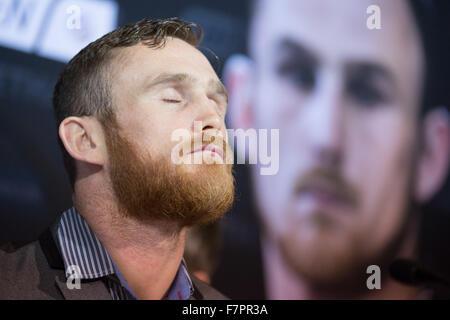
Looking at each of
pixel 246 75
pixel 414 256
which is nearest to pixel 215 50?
pixel 246 75

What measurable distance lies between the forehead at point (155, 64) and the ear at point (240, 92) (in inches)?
24.0

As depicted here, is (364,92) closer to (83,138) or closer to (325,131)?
(325,131)

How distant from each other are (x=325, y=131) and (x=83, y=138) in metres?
1.08

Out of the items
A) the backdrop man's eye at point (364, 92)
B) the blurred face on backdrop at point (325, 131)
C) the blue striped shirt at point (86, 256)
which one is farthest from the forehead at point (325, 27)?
the blue striped shirt at point (86, 256)

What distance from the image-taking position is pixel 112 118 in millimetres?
1166

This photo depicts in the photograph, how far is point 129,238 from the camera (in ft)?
3.80

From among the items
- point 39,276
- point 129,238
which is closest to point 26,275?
point 39,276

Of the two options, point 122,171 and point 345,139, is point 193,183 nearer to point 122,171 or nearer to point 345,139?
point 122,171

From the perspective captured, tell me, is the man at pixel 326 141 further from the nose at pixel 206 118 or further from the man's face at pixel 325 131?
the nose at pixel 206 118

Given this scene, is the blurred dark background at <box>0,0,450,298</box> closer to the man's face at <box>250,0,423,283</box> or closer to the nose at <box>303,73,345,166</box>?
the man's face at <box>250,0,423,283</box>

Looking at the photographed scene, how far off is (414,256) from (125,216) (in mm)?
1425

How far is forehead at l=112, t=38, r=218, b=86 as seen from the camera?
117 centimetres

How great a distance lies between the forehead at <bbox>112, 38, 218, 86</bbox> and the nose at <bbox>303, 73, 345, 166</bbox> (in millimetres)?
752

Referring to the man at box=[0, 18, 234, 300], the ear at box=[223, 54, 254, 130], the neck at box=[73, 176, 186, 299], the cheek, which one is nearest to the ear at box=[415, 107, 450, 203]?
the cheek
